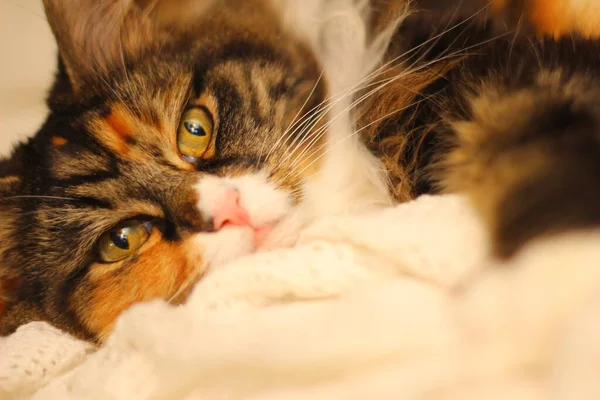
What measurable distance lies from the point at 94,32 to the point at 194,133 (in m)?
0.36

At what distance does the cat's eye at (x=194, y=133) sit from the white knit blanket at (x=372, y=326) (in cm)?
28

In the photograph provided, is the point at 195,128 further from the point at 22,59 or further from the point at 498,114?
the point at 22,59

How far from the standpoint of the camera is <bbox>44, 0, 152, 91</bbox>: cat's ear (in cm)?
102

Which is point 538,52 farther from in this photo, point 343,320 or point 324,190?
point 343,320

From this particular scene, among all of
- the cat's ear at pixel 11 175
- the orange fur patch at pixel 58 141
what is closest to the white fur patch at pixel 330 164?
the orange fur patch at pixel 58 141

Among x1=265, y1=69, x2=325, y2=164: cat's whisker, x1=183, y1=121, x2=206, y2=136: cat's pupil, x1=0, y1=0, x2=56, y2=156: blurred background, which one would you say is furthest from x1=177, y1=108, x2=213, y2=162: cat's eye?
x1=0, y1=0, x2=56, y2=156: blurred background

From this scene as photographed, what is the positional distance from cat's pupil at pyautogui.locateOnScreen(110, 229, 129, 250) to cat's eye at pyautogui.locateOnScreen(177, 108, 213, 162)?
176 millimetres

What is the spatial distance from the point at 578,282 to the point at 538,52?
Answer: 417 mm

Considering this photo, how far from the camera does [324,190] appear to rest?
94 cm

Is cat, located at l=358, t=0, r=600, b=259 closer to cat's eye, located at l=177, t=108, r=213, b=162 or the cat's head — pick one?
the cat's head

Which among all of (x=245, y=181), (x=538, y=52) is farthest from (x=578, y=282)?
(x=245, y=181)

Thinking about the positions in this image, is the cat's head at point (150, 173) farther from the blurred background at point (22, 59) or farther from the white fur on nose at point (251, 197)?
the blurred background at point (22, 59)

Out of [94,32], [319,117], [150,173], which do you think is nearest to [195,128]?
[150,173]

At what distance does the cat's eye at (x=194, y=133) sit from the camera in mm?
944
